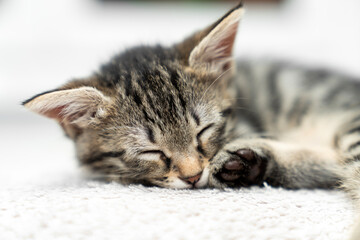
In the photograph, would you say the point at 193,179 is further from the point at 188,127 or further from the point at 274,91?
the point at 274,91

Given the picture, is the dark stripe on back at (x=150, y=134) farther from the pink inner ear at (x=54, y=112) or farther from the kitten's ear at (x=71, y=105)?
the pink inner ear at (x=54, y=112)

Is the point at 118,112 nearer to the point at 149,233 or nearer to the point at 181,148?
the point at 181,148

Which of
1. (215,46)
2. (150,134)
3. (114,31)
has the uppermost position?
(114,31)

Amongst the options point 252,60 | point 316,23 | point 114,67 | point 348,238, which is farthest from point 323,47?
point 348,238

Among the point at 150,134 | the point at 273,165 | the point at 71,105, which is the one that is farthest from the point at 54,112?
the point at 273,165

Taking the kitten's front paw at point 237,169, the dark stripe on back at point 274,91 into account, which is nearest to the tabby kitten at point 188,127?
the kitten's front paw at point 237,169

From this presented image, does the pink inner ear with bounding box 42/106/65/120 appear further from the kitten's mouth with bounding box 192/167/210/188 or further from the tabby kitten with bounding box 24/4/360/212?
the kitten's mouth with bounding box 192/167/210/188

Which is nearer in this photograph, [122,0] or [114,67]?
[114,67]
